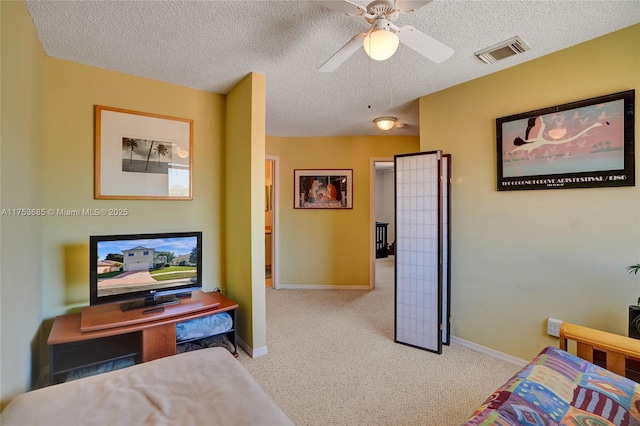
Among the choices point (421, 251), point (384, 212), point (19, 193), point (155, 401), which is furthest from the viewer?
point (384, 212)

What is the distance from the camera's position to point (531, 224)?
2.30 metres

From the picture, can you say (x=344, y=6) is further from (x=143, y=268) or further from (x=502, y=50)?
(x=143, y=268)

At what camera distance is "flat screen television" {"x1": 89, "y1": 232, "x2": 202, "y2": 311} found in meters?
2.13

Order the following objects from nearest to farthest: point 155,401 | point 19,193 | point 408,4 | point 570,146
A: 1. point 155,401
2. point 408,4
3. point 19,193
4. point 570,146

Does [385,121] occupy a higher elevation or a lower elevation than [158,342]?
higher

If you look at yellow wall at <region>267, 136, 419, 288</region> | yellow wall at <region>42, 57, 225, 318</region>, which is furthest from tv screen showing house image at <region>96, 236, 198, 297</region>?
yellow wall at <region>267, 136, 419, 288</region>

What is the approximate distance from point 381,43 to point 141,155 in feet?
7.30

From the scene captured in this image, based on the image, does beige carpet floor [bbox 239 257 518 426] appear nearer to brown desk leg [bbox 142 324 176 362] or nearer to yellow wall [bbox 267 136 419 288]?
brown desk leg [bbox 142 324 176 362]

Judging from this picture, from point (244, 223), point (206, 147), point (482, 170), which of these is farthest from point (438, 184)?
point (206, 147)

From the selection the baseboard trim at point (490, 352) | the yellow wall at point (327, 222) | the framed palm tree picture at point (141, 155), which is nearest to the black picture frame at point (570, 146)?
the baseboard trim at point (490, 352)

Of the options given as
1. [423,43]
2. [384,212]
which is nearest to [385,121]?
[423,43]

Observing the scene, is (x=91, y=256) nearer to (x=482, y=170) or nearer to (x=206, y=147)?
(x=206, y=147)

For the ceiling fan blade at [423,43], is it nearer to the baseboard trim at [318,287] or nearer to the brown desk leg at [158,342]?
the brown desk leg at [158,342]

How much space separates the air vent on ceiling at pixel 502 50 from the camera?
2.03 meters
